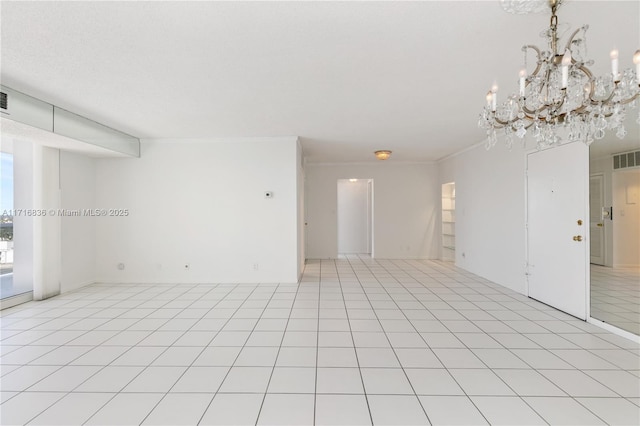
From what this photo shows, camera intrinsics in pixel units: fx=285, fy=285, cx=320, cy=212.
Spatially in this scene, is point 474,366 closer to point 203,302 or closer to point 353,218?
point 203,302

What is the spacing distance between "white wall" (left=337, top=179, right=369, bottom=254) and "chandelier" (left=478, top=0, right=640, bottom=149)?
7.15 meters

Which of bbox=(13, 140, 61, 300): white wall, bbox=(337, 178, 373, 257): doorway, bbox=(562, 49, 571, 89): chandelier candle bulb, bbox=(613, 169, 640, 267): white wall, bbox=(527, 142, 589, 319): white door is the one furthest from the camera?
bbox=(337, 178, 373, 257): doorway

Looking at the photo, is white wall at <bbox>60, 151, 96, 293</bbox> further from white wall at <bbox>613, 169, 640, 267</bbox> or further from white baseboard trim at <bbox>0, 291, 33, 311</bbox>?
white wall at <bbox>613, 169, 640, 267</bbox>

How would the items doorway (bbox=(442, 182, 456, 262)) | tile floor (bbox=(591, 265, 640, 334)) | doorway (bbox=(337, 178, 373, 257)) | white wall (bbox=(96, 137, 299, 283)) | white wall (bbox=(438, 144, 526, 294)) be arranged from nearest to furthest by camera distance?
1. tile floor (bbox=(591, 265, 640, 334))
2. white wall (bbox=(438, 144, 526, 294))
3. white wall (bbox=(96, 137, 299, 283))
4. doorway (bbox=(442, 182, 456, 262))
5. doorway (bbox=(337, 178, 373, 257))

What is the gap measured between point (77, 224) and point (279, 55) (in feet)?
16.1

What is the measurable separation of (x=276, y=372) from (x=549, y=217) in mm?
4092

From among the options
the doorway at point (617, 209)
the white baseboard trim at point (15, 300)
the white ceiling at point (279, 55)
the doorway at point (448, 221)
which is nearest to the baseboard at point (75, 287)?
the white baseboard trim at point (15, 300)

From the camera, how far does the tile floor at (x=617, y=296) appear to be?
3.31 metres

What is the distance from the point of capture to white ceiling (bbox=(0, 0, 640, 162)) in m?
1.84

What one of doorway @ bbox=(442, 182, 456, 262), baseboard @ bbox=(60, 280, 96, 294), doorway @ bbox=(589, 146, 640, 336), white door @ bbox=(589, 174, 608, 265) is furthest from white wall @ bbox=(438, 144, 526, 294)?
baseboard @ bbox=(60, 280, 96, 294)

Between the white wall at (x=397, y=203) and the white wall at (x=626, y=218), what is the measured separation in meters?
3.49

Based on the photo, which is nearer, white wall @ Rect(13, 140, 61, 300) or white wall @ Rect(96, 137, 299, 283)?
white wall @ Rect(13, 140, 61, 300)

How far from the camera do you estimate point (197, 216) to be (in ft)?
17.4

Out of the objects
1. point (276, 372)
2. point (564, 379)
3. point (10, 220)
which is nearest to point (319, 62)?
point (276, 372)
